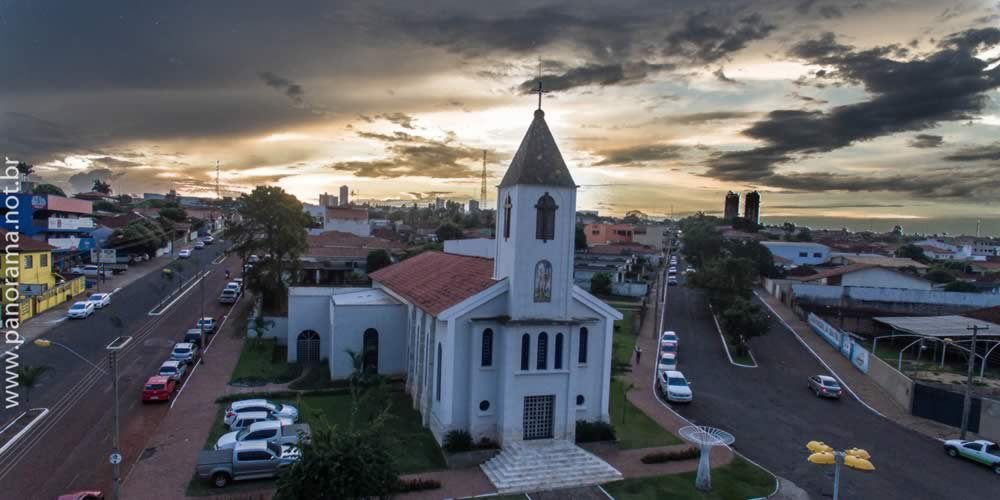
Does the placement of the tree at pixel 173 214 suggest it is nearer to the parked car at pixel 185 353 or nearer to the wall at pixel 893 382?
the parked car at pixel 185 353

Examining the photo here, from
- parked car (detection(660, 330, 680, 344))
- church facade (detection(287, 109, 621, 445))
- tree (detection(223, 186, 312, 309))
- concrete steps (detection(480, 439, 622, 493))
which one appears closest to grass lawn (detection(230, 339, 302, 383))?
tree (detection(223, 186, 312, 309))

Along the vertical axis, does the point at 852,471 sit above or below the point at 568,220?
below

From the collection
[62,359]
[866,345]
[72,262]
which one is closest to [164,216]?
[72,262]

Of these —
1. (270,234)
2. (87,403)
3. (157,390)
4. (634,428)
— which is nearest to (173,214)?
(270,234)

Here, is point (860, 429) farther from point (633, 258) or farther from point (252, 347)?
point (633, 258)

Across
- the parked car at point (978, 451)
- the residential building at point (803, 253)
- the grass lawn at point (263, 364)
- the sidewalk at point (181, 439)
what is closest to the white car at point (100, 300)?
the grass lawn at point (263, 364)

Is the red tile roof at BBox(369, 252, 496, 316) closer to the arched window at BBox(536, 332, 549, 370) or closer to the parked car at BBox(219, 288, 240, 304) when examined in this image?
the arched window at BBox(536, 332, 549, 370)
